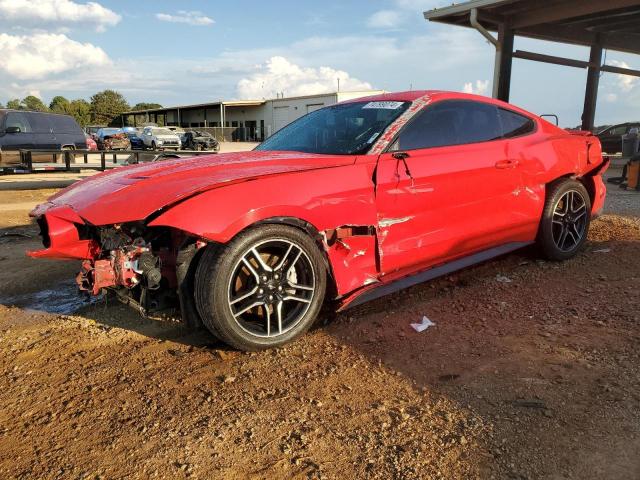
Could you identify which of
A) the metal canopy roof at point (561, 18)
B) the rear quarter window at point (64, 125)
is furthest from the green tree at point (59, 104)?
the metal canopy roof at point (561, 18)

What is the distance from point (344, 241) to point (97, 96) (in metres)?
88.7

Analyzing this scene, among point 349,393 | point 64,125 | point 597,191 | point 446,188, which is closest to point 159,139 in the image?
point 64,125

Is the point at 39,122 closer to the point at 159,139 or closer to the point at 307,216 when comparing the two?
the point at 307,216

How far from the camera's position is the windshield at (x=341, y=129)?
3.59 meters

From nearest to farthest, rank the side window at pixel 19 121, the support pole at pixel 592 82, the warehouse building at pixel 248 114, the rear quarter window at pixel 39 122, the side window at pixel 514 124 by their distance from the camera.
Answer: the side window at pixel 514 124
the side window at pixel 19 121
the rear quarter window at pixel 39 122
the support pole at pixel 592 82
the warehouse building at pixel 248 114

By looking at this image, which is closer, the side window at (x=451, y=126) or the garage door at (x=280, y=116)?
the side window at (x=451, y=126)

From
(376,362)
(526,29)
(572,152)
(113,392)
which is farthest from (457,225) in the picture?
(526,29)

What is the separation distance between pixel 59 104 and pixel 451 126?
273ft

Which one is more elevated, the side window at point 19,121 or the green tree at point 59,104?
the green tree at point 59,104

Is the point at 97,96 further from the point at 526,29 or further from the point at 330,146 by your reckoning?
the point at 330,146

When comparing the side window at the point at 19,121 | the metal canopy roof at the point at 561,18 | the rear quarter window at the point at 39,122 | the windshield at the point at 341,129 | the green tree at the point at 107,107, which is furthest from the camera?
the green tree at the point at 107,107

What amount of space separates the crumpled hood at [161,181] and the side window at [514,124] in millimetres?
1793

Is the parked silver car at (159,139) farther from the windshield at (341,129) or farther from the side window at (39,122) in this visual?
the windshield at (341,129)

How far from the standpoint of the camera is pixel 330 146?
3695 mm
